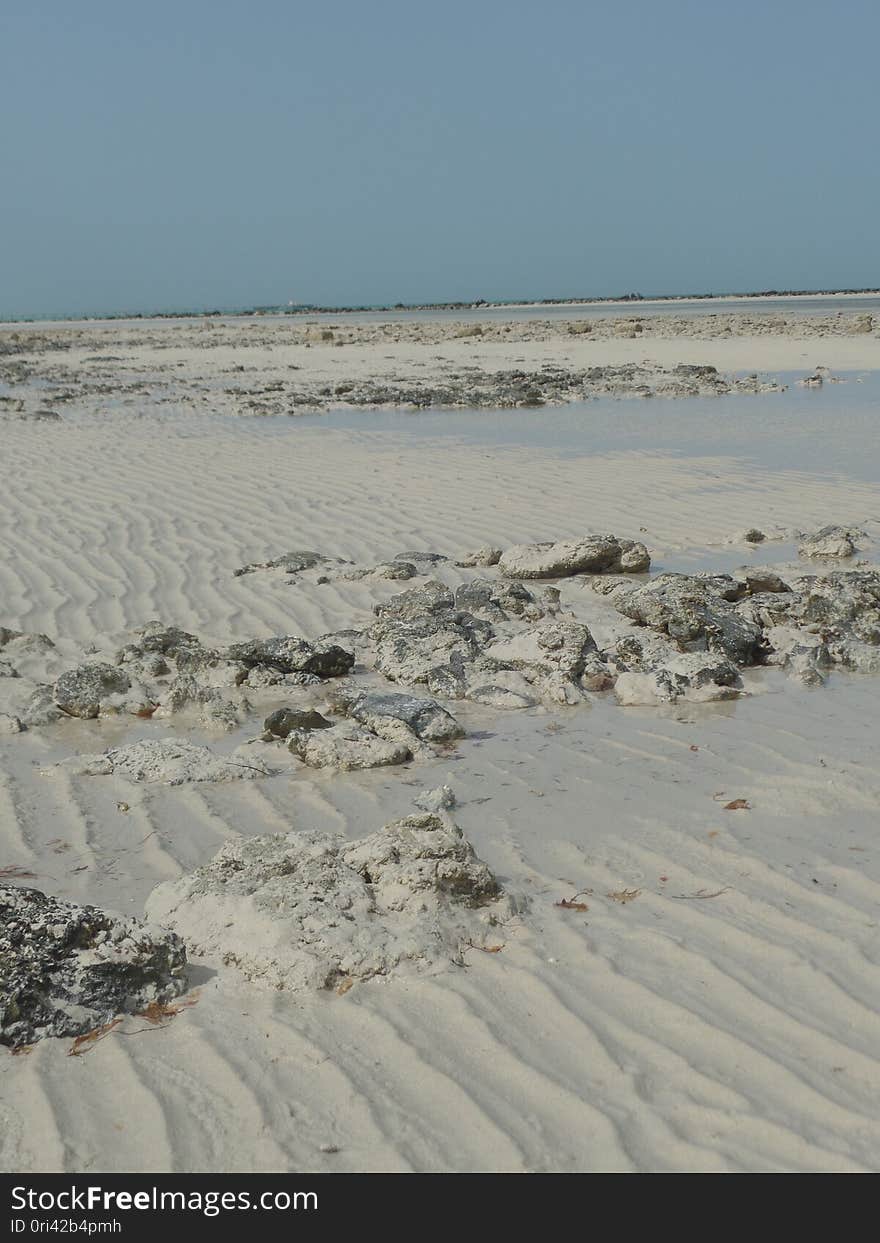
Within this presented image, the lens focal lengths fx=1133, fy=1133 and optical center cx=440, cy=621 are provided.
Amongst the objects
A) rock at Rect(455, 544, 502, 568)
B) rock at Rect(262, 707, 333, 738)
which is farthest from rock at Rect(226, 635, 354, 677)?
rock at Rect(455, 544, 502, 568)

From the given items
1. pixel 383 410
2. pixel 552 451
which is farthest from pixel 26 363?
pixel 552 451

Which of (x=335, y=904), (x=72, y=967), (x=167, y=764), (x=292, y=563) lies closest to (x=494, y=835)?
(x=335, y=904)

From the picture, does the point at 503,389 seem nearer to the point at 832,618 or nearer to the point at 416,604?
the point at 416,604

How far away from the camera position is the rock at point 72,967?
2.65 metres

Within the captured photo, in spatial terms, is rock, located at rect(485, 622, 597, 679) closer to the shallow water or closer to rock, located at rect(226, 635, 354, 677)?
rock, located at rect(226, 635, 354, 677)

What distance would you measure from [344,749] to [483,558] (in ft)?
11.7

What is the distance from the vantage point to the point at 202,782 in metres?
4.21

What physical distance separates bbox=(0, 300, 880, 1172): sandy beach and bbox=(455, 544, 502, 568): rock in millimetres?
105

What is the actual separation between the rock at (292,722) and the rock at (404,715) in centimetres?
18

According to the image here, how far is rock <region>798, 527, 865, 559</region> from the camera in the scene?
7.59 meters

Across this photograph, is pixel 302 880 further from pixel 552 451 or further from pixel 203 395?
pixel 203 395

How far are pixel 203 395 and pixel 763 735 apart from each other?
18003mm

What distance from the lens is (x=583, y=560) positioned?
287 inches
